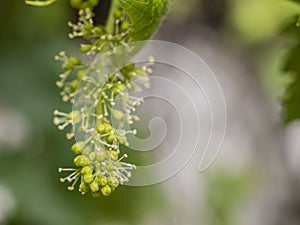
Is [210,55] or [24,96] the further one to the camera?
[210,55]

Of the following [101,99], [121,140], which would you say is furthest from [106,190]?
[101,99]

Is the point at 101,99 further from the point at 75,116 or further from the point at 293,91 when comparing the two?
the point at 293,91

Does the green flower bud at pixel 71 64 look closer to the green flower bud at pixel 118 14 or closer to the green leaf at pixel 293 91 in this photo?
the green flower bud at pixel 118 14

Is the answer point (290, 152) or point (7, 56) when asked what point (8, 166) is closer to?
point (7, 56)

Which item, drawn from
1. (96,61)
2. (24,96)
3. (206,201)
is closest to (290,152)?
(206,201)

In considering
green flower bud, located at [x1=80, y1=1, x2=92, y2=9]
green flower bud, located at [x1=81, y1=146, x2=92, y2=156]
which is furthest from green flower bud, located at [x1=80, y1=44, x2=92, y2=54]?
green flower bud, located at [x1=81, y1=146, x2=92, y2=156]

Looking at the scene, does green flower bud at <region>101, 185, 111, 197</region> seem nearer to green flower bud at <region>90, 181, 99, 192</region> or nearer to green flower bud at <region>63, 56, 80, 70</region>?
green flower bud at <region>90, 181, 99, 192</region>
